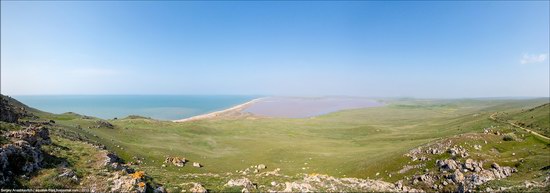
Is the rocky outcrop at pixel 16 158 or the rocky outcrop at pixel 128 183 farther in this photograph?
the rocky outcrop at pixel 128 183

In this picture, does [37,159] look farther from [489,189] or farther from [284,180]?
[489,189]

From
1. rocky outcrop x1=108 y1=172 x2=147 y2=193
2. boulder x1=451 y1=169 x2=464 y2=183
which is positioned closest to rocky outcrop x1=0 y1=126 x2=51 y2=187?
rocky outcrop x1=108 y1=172 x2=147 y2=193

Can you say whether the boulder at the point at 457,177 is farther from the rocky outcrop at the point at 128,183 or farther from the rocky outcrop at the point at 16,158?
the rocky outcrop at the point at 16,158

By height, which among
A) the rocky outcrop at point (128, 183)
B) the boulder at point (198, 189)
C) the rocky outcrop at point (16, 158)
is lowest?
the boulder at point (198, 189)

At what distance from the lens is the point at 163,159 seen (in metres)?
57.8

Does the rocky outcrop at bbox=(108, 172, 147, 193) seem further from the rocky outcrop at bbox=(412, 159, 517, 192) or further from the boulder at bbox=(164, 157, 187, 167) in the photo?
the rocky outcrop at bbox=(412, 159, 517, 192)

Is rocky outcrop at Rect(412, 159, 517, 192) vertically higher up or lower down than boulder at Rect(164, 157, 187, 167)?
higher up

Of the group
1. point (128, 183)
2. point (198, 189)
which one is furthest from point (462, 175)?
point (128, 183)

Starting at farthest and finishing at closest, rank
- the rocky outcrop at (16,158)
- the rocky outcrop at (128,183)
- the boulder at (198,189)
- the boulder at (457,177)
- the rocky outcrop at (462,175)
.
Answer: the boulder at (457,177) → the rocky outcrop at (462,175) → the boulder at (198,189) → the rocky outcrop at (128,183) → the rocky outcrop at (16,158)

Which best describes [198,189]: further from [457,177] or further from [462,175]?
[462,175]

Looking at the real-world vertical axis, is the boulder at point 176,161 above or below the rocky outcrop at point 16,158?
below

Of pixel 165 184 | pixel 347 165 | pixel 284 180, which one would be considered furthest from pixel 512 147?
pixel 165 184

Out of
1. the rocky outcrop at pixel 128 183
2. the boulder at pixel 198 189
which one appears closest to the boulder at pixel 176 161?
the boulder at pixel 198 189

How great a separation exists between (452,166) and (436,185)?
4951 mm
